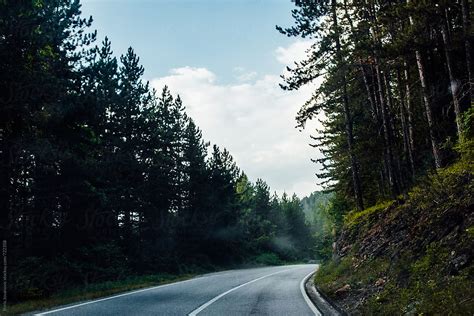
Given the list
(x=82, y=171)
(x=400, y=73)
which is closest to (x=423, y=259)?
(x=400, y=73)

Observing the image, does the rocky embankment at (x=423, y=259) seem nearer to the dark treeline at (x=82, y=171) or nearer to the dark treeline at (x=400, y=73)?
the dark treeline at (x=400, y=73)

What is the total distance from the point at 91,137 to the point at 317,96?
12.1 meters

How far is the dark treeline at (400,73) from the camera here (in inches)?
509

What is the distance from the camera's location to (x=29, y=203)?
22594 mm

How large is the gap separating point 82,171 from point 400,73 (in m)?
17.5

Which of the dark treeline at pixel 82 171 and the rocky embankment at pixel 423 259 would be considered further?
the dark treeline at pixel 82 171

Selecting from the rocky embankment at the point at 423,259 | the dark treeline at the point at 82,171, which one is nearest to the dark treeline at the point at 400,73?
the rocky embankment at the point at 423,259

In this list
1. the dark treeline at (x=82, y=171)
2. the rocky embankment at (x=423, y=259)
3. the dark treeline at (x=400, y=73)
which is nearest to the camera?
the rocky embankment at (x=423, y=259)

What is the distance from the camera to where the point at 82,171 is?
23.3m

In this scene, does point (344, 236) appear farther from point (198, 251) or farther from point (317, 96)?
point (198, 251)

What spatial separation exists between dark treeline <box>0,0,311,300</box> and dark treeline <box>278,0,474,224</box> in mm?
10752

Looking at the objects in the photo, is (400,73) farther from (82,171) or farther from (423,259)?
(82,171)

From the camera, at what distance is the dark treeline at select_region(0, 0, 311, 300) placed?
56.9 ft

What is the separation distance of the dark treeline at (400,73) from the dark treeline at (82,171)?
1075 cm
